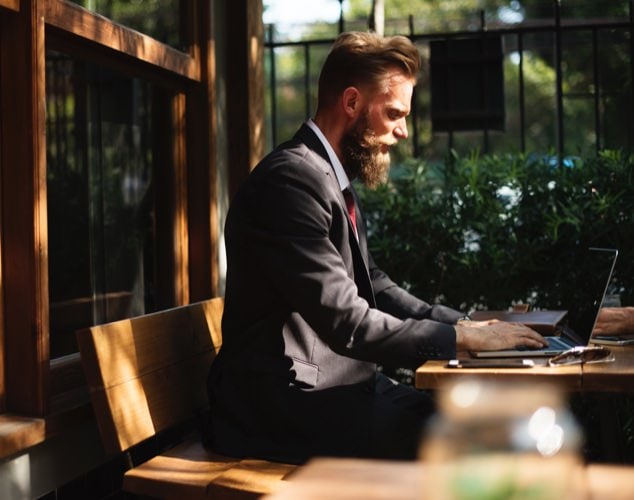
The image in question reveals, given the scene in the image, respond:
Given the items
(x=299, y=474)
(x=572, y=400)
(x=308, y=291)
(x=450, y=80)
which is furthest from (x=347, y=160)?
(x=450, y=80)

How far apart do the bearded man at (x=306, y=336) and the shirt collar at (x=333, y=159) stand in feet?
0.28

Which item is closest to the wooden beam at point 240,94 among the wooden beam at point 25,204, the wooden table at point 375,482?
the wooden beam at point 25,204

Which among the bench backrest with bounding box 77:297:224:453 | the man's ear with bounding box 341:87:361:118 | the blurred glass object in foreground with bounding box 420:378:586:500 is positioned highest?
the man's ear with bounding box 341:87:361:118

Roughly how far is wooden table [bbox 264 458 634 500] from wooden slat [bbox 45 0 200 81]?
187 centimetres

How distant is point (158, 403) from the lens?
307 cm

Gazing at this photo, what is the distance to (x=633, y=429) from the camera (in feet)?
15.8

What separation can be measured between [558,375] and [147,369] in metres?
1.23

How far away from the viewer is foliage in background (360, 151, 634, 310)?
4.86 meters

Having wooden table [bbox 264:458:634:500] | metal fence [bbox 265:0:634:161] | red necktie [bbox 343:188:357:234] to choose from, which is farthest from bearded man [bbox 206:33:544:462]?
metal fence [bbox 265:0:634:161]

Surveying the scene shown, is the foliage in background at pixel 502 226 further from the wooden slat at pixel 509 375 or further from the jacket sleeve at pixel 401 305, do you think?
the wooden slat at pixel 509 375

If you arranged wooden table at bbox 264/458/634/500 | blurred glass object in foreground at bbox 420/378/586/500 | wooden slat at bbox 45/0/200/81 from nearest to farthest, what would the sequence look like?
blurred glass object in foreground at bbox 420/378/586/500 < wooden table at bbox 264/458/634/500 < wooden slat at bbox 45/0/200/81

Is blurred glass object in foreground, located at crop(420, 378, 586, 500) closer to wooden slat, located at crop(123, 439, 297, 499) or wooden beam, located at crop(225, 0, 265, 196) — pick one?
wooden slat, located at crop(123, 439, 297, 499)

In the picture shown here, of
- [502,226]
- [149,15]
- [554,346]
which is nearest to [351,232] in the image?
[554,346]

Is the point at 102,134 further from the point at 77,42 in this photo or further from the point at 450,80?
the point at 450,80
